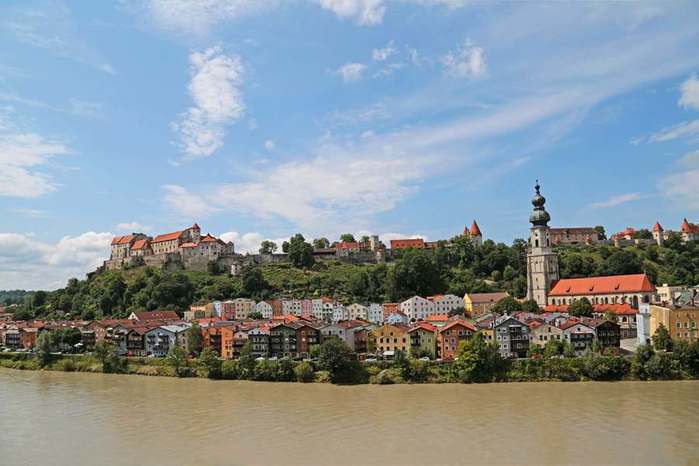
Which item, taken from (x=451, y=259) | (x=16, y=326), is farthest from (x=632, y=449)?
(x=451, y=259)

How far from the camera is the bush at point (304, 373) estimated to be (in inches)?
1111

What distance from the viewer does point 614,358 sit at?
87.9ft

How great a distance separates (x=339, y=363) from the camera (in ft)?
91.1

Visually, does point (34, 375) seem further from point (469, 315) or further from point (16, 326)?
point (469, 315)

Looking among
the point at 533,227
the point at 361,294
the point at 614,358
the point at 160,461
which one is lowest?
the point at 160,461

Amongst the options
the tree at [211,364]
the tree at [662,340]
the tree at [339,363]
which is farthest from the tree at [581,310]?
the tree at [211,364]

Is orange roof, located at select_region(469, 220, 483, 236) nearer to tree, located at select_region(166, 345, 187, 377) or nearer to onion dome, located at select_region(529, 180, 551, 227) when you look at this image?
onion dome, located at select_region(529, 180, 551, 227)

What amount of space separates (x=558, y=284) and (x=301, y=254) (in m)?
27.7

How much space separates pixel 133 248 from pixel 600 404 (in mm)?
64477

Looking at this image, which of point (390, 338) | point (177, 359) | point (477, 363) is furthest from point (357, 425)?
point (177, 359)

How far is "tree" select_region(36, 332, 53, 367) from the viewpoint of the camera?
123 ft

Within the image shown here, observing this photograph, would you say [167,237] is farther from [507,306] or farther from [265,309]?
[507,306]

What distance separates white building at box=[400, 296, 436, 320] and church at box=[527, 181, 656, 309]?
918 centimetres

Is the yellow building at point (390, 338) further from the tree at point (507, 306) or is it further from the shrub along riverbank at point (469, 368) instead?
the tree at point (507, 306)
